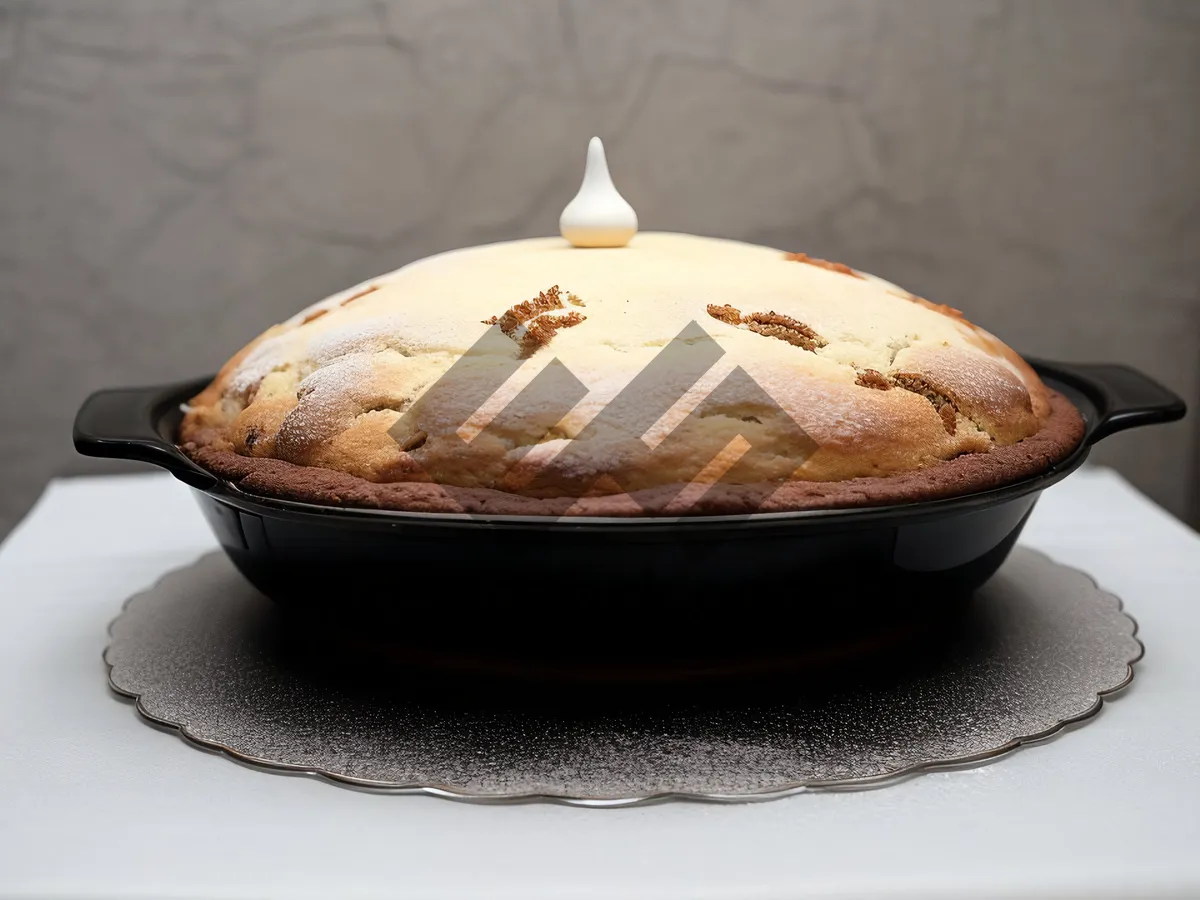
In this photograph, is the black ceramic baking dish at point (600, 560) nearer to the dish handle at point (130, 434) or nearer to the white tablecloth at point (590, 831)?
the dish handle at point (130, 434)

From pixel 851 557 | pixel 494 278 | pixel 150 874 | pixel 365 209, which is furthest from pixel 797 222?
pixel 150 874

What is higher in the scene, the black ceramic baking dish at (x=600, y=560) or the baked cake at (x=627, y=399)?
the baked cake at (x=627, y=399)

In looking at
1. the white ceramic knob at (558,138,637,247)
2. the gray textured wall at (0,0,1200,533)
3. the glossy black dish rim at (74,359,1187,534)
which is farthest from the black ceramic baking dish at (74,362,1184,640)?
the gray textured wall at (0,0,1200,533)

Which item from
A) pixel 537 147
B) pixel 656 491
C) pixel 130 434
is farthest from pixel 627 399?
pixel 537 147

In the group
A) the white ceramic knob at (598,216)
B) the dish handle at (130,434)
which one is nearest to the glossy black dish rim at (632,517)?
the dish handle at (130,434)

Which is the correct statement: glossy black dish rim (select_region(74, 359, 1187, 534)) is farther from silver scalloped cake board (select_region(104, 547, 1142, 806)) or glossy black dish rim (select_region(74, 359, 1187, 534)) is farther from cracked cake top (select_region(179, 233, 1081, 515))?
silver scalloped cake board (select_region(104, 547, 1142, 806))

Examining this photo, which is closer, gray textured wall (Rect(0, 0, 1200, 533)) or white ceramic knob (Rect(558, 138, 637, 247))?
white ceramic knob (Rect(558, 138, 637, 247))
